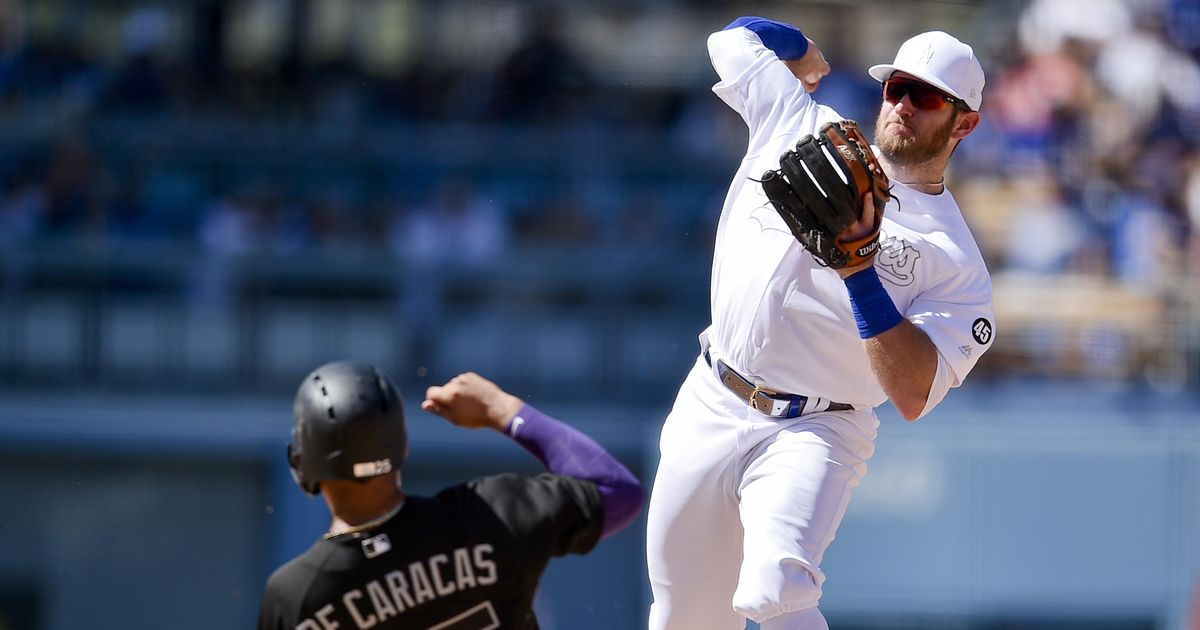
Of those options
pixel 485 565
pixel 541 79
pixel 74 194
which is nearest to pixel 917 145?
pixel 485 565

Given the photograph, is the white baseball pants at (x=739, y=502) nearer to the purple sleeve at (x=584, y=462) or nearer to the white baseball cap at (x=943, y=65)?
the purple sleeve at (x=584, y=462)

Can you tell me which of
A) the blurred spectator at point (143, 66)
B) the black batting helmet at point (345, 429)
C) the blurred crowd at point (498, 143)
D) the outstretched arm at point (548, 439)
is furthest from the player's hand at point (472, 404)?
the blurred spectator at point (143, 66)

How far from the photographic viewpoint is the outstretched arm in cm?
338

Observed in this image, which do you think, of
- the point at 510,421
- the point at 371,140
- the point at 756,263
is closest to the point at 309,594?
the point at 510,421

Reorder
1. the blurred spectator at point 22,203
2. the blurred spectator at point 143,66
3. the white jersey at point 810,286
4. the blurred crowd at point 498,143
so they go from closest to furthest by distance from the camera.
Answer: the white jersey at point 810,286 → the blurred crowd at point 498,143 → the blurred spectator at point 22,203 → the blurred spectator at point 143,66

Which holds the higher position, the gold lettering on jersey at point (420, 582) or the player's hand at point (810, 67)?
the player's hand at point (810, 67)

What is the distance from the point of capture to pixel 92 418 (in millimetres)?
10336

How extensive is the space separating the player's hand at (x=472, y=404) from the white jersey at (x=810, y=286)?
721 mm

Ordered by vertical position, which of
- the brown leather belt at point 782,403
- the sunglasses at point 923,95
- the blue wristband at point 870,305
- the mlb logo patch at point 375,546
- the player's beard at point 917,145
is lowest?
the mlb logo patch at point 375,546

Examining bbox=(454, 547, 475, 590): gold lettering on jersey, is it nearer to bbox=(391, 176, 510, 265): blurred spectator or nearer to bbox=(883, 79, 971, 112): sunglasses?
bbox=(883, 79, 971, 112): sunglasses

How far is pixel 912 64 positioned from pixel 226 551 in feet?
25.3

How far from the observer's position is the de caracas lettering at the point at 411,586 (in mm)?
3047

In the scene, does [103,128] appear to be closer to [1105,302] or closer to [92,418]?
[92,418]

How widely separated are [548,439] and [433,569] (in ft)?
1.70
